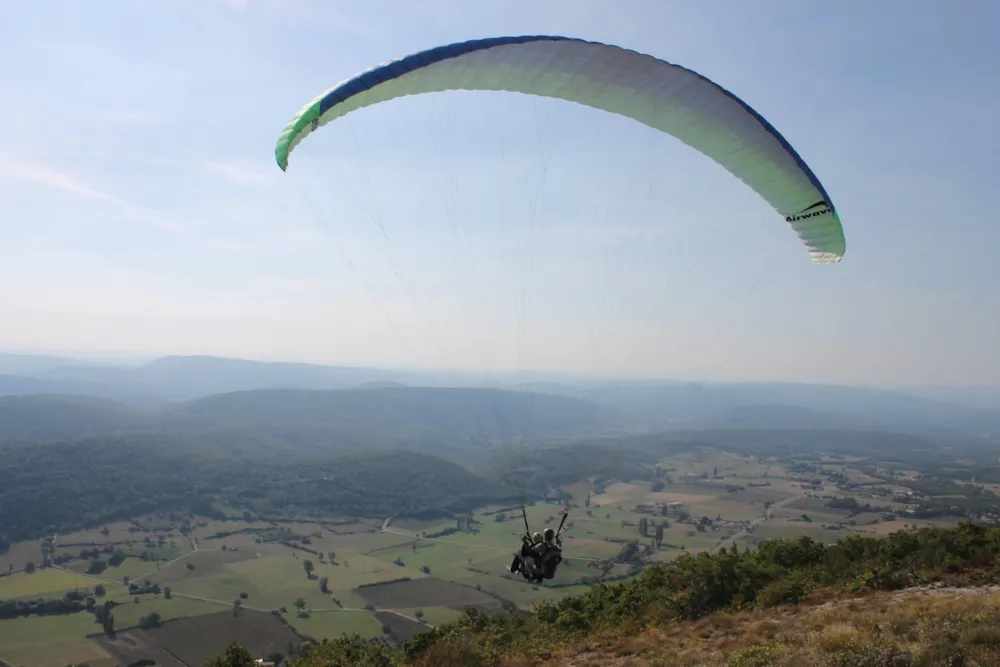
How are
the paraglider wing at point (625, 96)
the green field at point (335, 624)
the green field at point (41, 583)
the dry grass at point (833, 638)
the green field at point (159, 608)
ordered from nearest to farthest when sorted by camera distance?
1. the dry grass at point (833, 638)
2. the paraglider wing at point (625, 96)
3. the green field at point (335, 624)
4. the green field at point (159, 608)
5. the green field at point (41, 583)

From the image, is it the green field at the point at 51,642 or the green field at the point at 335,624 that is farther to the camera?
the green field at the point at 335,624

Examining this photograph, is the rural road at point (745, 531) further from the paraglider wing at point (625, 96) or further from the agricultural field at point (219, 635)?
the paraglider wing at point (625, 96)

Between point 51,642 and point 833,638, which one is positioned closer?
point 833,638

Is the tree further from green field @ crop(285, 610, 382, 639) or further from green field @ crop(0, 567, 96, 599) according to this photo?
green field @ crop(0, 567, 96, 599)

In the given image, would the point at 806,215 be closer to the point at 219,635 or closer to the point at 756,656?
the point at 756,656

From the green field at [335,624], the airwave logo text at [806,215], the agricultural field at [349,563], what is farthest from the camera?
the agricultural field at [349,563]

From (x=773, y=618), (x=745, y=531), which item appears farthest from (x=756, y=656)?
(x=745, y=531)

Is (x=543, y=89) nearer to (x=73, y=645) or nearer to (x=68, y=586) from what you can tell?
(x=73, y=645)

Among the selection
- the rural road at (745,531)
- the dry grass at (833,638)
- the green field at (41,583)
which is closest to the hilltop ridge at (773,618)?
the dry grass at (833,638)
